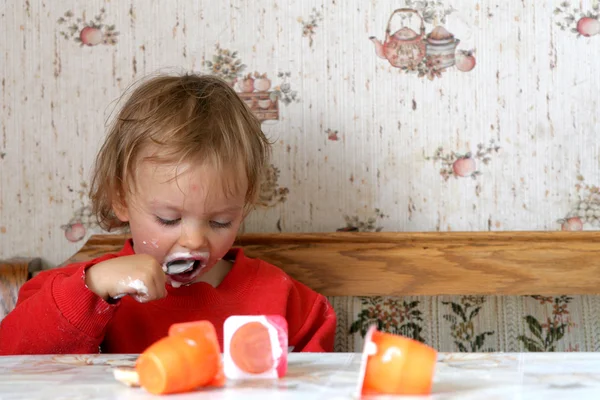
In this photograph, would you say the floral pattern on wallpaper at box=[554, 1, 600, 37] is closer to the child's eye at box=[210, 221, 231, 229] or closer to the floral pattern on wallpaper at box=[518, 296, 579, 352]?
the floral pattern on wallpaper at box=[518, 296, 579, 352]

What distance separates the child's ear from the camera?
122 centimetres

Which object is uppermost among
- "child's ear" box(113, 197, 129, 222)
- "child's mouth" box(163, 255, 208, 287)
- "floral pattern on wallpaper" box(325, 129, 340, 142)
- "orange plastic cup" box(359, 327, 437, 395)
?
"floral pattern on wallpaper" box(325, 129, 340, 142)

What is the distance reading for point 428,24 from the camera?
4.75 ft

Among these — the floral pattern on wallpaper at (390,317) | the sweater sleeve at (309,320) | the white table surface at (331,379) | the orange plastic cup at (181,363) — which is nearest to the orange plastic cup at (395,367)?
the white table surface at (331,379)

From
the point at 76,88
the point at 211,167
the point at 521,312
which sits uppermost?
the point at 76,88

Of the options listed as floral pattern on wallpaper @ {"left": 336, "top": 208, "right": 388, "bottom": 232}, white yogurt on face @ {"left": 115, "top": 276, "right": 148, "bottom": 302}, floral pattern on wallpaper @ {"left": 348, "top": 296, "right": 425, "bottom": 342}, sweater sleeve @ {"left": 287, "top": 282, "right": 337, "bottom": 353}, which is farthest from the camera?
floral pattern on wallpaper @ {"left": 336, "top": 208, "right": 388, "bottom": 232}

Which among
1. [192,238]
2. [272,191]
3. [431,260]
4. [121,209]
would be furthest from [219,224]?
[431,260]

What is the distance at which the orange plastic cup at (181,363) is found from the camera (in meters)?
0.68

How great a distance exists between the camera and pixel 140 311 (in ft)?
4.00

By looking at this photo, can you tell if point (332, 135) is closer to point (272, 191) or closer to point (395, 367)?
point (272, 191)

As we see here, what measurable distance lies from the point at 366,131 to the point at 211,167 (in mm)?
430

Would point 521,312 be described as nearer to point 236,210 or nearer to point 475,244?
point 475,244

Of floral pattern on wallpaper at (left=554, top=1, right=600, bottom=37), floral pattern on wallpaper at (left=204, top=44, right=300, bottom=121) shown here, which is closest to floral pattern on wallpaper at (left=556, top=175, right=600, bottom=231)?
floral pattern on wallpaper at (left=554, top=1, right=600, bottom=37)

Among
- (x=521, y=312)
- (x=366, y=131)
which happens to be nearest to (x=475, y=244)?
(x=521, y=312)
